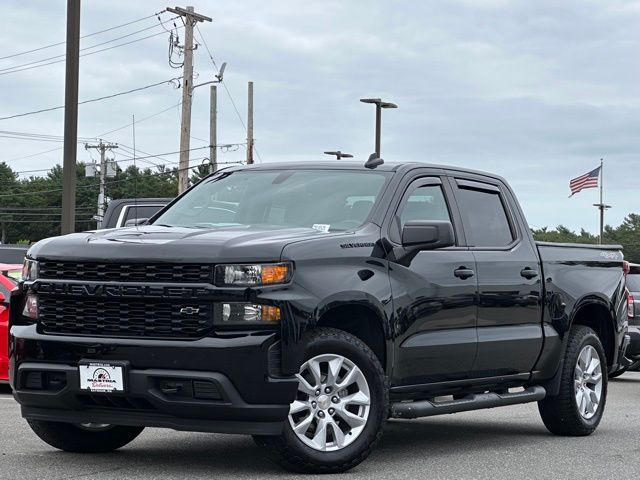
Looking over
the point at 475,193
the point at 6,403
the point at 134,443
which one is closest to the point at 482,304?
the point at 475,193

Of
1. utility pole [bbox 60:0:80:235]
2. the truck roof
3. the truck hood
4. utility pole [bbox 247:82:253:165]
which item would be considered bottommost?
the truck hood

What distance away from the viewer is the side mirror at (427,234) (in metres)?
8.12

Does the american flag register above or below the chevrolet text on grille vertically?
above

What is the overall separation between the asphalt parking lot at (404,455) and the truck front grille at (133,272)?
1.11m

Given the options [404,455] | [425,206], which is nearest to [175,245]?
[425,206]

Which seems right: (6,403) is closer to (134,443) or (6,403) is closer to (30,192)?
(134,443)

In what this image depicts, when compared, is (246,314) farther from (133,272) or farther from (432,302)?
(432,302)

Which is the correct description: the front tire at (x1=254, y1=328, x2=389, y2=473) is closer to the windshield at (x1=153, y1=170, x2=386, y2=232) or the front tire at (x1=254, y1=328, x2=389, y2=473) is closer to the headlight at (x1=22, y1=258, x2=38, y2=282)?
the windshield at (x1=153, y1=170, x2=386, y2=232)

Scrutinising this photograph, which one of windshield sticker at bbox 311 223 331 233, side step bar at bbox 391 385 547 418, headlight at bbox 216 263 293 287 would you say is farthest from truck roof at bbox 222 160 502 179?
headlight at bbox 216 263 293 287

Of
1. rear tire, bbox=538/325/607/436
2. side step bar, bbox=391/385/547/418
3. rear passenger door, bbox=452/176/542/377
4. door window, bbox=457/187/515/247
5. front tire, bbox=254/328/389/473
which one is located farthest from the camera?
rear tire, bbox=538/325/607/436

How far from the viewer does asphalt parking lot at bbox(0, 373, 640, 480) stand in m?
7.70

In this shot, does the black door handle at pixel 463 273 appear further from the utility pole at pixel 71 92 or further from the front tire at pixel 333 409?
the utility pole at pixel 71 92

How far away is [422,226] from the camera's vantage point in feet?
26.7

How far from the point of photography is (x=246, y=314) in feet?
23.5
